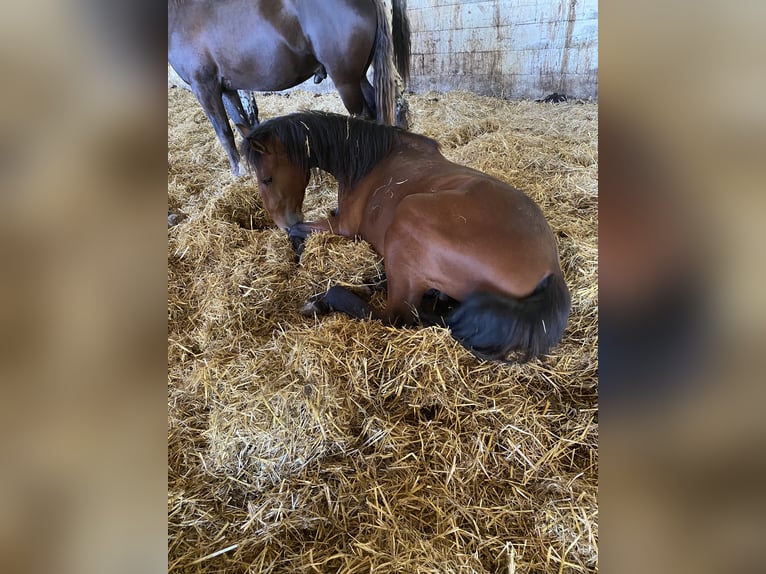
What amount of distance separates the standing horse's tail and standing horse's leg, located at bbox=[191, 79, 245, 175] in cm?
123

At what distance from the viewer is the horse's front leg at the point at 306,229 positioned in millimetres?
2330

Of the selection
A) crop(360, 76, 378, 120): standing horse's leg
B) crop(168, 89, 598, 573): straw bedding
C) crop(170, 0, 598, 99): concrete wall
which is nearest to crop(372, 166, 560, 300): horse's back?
crop(168, 89, 598, 573): straw bedding

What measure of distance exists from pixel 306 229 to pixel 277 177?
0.31 meters

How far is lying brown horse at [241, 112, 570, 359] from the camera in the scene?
4.96ft

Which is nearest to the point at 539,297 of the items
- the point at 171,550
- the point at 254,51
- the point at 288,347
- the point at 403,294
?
the point at 403,294

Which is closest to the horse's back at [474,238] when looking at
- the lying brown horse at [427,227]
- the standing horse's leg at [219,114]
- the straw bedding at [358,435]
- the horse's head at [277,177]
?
the lying brown horse at [427,227]

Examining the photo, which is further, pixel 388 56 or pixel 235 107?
pixel 235 107

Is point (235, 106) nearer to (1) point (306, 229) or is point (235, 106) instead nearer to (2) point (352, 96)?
(2) point (352, 96)

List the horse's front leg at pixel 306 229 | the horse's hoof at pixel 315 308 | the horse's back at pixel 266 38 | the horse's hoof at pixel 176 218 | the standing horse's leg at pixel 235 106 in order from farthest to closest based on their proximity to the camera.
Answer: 1. the standing horse's leg at pixel 235 106
2. the horse's back at pixel 266 38
3. the horse's hoof at pixel 176 218
4. the horse's front leg at pixel 306 229
5. the horse's hoof at pixel 315 308

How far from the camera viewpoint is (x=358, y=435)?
1275mm

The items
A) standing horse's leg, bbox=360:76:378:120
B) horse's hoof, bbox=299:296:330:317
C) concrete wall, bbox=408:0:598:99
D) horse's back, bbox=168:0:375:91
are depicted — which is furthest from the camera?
concrete wall, bbox=408:0:598:99

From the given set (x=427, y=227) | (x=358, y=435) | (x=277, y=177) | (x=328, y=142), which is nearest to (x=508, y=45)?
(x=328, y=142)

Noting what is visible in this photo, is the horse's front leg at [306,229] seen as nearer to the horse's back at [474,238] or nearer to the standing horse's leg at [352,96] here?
the horse's back at [474,238]

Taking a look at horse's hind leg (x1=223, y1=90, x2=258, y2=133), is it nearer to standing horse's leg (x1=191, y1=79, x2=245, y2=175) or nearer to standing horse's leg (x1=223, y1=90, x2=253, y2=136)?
standing horse's leg (x1=223, y1=90, x2=253, y2=136)
